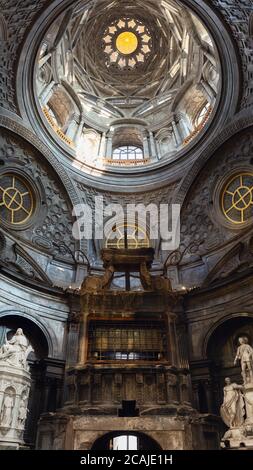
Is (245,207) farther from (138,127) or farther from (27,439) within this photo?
(27,439)

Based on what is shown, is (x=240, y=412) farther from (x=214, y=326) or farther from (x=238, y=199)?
(x=238, y=199)

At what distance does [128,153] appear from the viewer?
2636cm

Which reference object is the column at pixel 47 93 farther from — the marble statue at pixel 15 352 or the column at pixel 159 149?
the marble statue at pixel 15 352

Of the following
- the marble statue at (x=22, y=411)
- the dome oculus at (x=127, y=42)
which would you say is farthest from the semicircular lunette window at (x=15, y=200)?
the dome oculus at (x=127, y=42)

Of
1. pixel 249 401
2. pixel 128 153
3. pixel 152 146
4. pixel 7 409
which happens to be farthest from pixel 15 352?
pixel 128 153

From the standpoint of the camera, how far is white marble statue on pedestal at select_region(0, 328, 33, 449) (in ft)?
35.0

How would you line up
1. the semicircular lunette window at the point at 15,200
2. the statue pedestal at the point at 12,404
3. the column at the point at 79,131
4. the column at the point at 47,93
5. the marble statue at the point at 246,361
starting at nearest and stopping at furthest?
the statue pedestal at the point at 12,404, the marble statue at the point at 246,361, the semicircular lunette window at the point at 15,200, the column at the point at 47,93, the column at the point at 79,131

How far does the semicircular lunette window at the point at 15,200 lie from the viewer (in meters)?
18.0

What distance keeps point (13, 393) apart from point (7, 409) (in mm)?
471

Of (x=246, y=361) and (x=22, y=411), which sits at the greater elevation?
(x=246, y=361)

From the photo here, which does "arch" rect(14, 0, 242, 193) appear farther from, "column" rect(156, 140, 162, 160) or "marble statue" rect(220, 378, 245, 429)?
"marble statue" rect(220, 378, 245, 429)

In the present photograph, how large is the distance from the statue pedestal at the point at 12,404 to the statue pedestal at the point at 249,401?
6638mm

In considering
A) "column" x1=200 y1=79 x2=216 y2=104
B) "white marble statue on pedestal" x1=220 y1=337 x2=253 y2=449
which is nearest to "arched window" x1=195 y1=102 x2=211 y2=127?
"column" x1=200 y1=79 x2=216 y2=104

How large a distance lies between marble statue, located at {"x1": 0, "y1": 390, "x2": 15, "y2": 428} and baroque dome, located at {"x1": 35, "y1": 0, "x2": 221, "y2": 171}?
14.8 m
